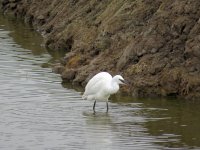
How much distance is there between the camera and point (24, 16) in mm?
42938

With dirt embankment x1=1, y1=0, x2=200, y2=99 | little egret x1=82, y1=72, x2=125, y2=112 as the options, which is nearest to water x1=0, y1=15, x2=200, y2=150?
little egret x1=82, y1=72, x2=125, y2=112

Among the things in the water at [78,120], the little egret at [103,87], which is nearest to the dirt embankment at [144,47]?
the water at [78,120]

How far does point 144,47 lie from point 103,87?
343cm

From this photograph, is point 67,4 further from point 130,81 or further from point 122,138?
point 122,138

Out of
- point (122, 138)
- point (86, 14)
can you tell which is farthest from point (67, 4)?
point (122, 138)

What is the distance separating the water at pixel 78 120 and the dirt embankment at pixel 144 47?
1.83ft

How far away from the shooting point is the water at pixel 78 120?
620 inches

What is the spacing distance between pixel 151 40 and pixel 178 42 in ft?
2.98

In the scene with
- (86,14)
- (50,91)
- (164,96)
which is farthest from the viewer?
(86,14)

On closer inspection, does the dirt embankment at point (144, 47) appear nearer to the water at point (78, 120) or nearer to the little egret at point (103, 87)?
the water at point (78, 120)

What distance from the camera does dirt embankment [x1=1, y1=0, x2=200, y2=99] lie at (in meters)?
20.5

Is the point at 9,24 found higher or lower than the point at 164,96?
higher

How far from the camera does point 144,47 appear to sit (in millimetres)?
21875

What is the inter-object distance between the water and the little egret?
450mm
